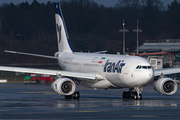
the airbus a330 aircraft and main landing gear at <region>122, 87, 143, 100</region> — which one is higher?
the airbus a330 aircraft

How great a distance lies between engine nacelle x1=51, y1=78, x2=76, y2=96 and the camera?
114 ft

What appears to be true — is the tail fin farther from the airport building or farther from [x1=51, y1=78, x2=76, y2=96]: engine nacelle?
the airport building

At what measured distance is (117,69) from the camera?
35.2 m

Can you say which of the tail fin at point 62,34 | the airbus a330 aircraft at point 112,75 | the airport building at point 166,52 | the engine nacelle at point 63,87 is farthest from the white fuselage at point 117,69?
the airport building at point 166,52

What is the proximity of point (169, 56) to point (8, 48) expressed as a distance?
4048 cm

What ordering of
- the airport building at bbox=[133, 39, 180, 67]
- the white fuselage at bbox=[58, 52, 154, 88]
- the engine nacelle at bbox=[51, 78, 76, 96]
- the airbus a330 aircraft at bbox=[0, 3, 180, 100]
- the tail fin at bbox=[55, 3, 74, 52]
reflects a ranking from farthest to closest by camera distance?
the airport building at bbox=[133, 39, 180, 67], the tail fin at bbox=[55, 3, 74, 52], the engine nacelle at bbox=[51, 78, 76, 96], the airbus a330 aircraft at bbox=[0, 3, 180, 100], the white fuselage at bbox=[58, 52, 154, 88]

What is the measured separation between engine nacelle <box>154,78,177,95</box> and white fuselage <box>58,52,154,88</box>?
134 centimetres

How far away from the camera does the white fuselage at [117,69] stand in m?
33.8

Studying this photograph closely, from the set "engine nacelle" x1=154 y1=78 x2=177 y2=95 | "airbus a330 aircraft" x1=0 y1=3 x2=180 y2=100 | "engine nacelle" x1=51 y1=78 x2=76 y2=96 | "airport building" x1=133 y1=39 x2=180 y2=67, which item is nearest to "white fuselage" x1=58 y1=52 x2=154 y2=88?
"airbus a330 aircraft" x1=0 y1=3 x2=180 y2=100

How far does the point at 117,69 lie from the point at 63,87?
4.80 meters

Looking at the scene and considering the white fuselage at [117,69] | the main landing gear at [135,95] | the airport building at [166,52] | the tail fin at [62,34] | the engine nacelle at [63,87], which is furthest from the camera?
the airport building at [166,52]

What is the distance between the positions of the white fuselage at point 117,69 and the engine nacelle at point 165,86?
1.34m

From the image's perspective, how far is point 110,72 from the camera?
36000mm

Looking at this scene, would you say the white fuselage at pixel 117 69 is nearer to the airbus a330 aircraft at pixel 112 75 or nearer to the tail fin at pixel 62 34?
the airbus a330 aircraft at pixel 112 75
